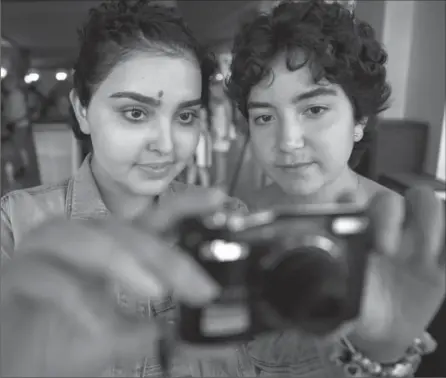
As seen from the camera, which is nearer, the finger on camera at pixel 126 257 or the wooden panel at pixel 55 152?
the finger on camera at pixel 126 257

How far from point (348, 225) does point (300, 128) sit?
0.34 feet

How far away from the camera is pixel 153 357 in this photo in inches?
20.4

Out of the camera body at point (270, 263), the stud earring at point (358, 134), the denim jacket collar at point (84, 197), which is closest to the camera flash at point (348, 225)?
the camera body at point (270, 263)

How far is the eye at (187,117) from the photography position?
522 millimetres

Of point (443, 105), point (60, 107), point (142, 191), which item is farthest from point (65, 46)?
point (443, 105)

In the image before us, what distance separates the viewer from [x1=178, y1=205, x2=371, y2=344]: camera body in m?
0.47

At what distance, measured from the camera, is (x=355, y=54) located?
1.74ft

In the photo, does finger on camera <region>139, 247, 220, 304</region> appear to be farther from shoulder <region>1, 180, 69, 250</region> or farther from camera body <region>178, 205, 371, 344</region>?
shoulder <region>1, 180, 69, 250</region>

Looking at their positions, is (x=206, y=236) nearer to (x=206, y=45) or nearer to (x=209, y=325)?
(x=209, y=325)

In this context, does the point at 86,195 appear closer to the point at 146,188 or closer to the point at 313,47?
the point at 146,188

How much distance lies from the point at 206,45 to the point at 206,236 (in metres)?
0.19

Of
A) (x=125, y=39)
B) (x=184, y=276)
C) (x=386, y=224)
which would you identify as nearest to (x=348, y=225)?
(x=386, y=224)

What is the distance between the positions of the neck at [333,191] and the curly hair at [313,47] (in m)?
0.07

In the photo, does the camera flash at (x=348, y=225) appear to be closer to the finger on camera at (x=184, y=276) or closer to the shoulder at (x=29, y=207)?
the finger on camera at (x=184, y=276)
